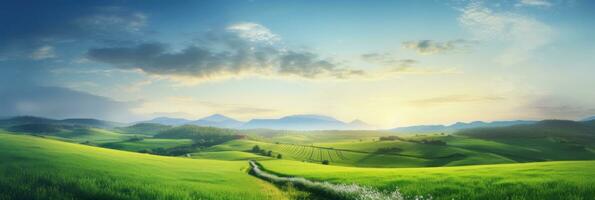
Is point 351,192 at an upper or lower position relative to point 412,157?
upper

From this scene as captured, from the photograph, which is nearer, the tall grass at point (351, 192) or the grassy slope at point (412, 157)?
the tall grass at point (351, 192)

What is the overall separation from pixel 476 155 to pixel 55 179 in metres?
160

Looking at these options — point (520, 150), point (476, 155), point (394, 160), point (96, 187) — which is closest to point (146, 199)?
point (96, 187)

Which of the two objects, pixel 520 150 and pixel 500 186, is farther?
pixel 520 150

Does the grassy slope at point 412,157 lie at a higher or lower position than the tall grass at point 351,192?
lower

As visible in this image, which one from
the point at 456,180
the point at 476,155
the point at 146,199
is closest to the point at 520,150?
the point at 476,155

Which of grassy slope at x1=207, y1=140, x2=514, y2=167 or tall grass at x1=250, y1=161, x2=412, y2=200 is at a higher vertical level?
tall grass at x1=250, y1=161, x2=412, y2=200

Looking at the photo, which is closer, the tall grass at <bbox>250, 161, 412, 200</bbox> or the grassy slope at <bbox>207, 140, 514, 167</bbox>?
the tall grass at <bbox>250, 161, 412, 200</bbox>

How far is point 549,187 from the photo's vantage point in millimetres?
24281

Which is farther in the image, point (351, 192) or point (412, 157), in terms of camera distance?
point (412, 157)

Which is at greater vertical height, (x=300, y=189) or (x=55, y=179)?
(x=55, y=179)

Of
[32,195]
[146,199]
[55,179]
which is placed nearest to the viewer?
[32,195]

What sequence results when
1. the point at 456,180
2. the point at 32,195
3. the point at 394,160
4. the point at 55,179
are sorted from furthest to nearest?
the point at 394,160
the point at 456,180
the point at 55,179
the point at 32,195

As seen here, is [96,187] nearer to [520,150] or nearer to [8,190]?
[8,190]
